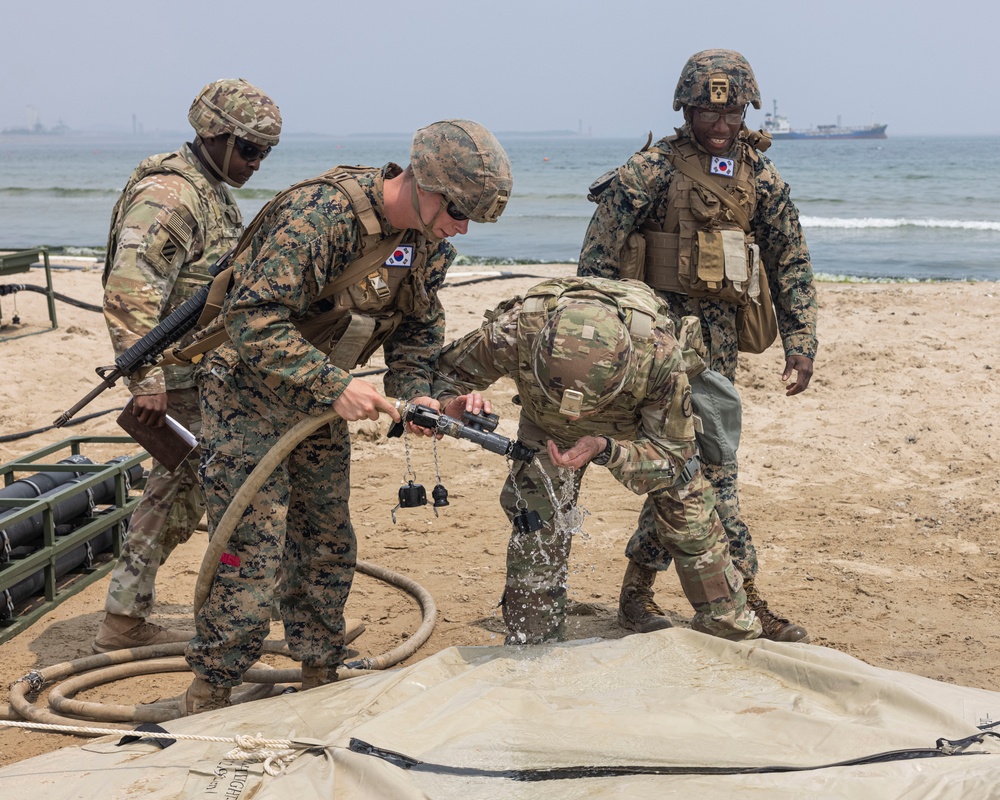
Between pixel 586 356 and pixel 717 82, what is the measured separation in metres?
1.82

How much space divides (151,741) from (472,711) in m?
0.95

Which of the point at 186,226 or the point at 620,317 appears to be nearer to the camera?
the point at 620,317

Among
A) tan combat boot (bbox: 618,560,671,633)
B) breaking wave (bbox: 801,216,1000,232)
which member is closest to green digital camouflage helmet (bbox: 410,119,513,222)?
tan combat boot (bbox: 618,560,671,633)

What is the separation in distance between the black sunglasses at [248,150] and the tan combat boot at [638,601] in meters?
2.43

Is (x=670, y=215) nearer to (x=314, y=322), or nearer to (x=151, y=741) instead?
(x=314, y=322)

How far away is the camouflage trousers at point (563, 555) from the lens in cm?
418

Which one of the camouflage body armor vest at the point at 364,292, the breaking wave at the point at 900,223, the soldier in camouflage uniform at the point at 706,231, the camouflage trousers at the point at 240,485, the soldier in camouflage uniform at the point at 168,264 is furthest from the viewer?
the breaking wave at the point at 900,223

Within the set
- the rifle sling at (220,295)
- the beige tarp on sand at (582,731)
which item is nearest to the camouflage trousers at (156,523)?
the rifle sling at (220,295)

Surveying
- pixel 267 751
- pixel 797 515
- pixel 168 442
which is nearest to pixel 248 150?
pixel 168 442

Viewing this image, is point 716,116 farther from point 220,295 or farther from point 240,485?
point 240,485

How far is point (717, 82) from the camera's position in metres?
4.88

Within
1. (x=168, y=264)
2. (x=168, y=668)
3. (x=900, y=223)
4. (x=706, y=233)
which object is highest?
(x=706, y=233)

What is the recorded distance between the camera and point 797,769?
2.88 m

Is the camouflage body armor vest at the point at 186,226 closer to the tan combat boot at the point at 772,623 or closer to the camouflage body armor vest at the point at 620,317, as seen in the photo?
the camouflage body armor vest at the point at 620,317
